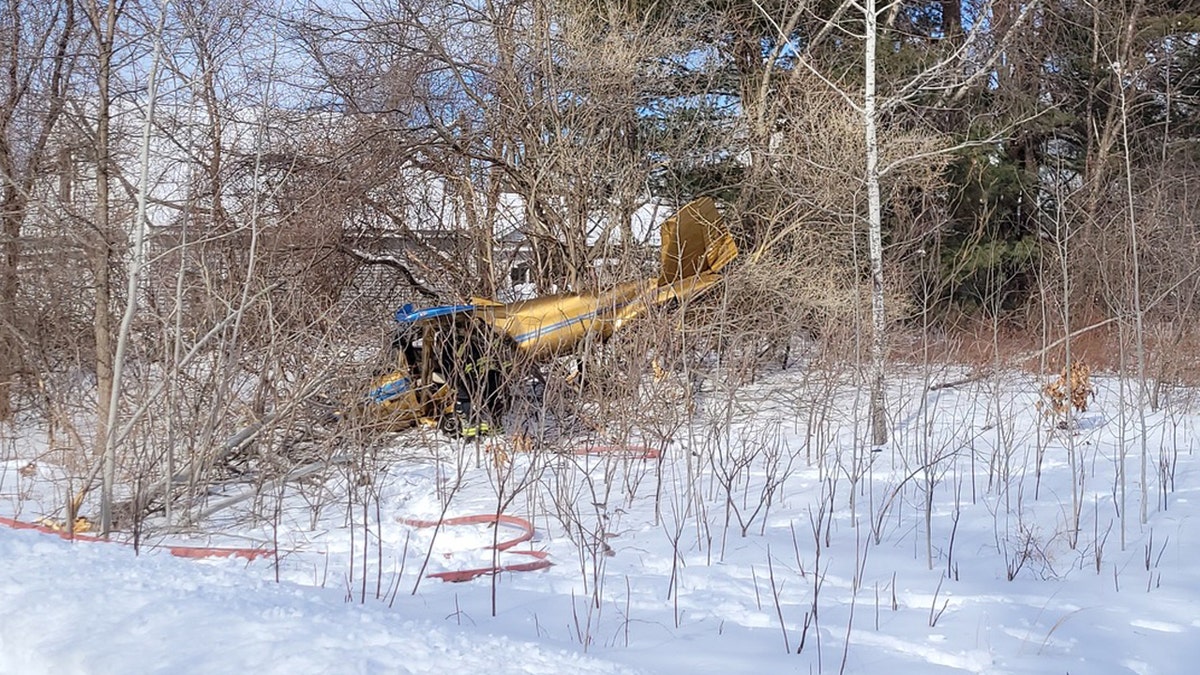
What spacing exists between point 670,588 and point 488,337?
4800 millimetres

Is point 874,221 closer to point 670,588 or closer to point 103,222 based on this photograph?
point 670,588

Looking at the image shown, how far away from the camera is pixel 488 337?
29.1ft

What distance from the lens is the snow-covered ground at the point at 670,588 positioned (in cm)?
338

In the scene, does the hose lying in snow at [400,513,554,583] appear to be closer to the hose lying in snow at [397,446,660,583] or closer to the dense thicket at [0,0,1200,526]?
the hose lying in snow at [397,446,660,583]

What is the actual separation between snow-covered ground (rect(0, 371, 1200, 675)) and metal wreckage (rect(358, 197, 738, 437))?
183 cm

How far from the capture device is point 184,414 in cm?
723

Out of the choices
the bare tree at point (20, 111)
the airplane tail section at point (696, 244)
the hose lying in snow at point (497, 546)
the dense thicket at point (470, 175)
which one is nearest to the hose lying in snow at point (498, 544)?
the hose lying in snow at point (497, 546)

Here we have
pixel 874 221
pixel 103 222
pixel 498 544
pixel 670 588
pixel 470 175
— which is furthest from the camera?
pixel 470 175

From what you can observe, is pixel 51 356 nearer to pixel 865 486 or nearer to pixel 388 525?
pixel 388 525

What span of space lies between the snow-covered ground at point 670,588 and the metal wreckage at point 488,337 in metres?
1.83

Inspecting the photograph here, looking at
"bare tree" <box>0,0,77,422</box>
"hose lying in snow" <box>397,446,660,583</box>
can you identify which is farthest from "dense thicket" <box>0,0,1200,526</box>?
"hose lying in snow" <box>397,446,660,583</box>

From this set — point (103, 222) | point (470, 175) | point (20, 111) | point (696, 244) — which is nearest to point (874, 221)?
point (696, 244)

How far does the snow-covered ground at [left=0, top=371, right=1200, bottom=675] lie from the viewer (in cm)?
338

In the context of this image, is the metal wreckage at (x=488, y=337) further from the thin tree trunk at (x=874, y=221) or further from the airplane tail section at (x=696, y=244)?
the thin tree trunk at (x=874, y=221)
